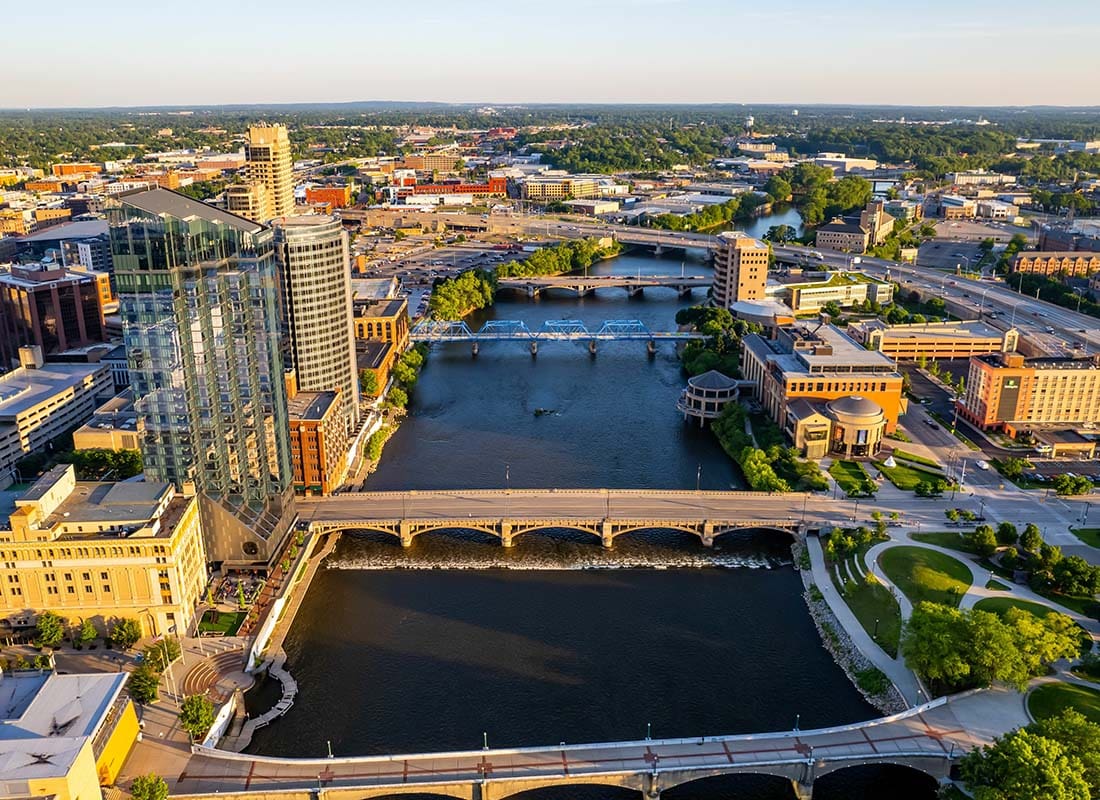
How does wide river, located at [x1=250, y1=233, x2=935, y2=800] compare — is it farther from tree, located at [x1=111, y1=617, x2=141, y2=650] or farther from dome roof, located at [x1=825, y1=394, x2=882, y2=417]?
dome roof, located at [x1=825, y1=394, x2=882, y2=417]

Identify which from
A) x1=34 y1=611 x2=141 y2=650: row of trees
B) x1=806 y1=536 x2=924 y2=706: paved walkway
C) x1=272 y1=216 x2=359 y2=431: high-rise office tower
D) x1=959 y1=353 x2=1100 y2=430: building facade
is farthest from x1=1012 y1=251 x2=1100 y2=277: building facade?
x1=34 y1=611 x2=141 y2=650: row of trees

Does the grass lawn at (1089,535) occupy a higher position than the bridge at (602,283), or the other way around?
the bridge at (602,283)

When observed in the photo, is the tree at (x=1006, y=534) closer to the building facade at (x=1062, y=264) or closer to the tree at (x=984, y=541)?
the tree at (x=984, y=541)

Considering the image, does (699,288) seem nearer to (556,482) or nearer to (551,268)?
(551,268)

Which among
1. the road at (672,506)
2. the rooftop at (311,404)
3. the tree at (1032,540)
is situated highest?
the rooftop at (311,404)

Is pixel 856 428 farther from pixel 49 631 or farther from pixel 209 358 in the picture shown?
pixel 49 631

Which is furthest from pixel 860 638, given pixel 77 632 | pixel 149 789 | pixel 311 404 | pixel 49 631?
pixel 49 631

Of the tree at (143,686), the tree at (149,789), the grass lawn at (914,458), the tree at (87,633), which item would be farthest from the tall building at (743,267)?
the tree at (149,789)

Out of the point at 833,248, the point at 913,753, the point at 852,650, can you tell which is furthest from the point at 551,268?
the point at 913,753
